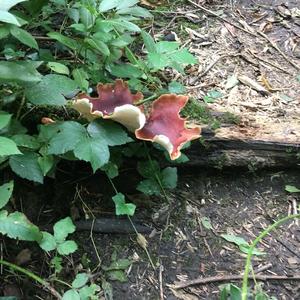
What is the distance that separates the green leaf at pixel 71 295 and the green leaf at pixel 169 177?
25.9 inches

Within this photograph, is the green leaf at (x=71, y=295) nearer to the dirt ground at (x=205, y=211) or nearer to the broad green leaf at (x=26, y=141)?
the dirt ground at (x=205, y=211)

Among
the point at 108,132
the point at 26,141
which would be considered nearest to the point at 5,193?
the point at 26,141

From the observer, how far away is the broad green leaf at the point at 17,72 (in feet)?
6.20

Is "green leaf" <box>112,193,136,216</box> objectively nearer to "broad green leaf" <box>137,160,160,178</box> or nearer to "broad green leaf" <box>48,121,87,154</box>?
"broad green leaf" <box>137,160,160,178</box>

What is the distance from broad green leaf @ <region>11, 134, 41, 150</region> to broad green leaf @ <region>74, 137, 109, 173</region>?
0.18m

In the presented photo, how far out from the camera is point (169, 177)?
7.60 feet

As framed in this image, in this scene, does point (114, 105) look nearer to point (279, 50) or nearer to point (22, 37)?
point (22, 37)

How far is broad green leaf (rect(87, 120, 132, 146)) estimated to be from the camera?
202 cm

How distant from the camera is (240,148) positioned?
2432mm

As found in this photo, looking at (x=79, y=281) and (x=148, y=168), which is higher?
(x=148, y=168)

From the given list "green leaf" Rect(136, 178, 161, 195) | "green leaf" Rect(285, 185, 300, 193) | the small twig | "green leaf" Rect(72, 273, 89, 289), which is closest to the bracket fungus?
"green leaf" Rect(136, 178, 161, 195)

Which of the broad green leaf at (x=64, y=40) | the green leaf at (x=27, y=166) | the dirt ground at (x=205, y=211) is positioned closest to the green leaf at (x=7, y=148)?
the green leaf at (x=27, y=166)

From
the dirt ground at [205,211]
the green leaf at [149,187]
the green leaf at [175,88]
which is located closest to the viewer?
the dirt ground at [205,211]

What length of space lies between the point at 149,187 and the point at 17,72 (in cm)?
78
